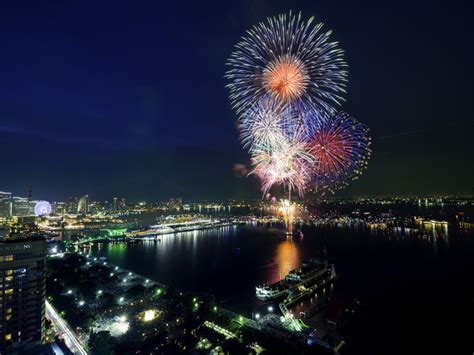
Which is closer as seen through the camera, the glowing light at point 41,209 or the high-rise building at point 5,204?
the high-rise building at point 5,204

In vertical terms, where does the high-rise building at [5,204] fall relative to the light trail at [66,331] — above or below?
above

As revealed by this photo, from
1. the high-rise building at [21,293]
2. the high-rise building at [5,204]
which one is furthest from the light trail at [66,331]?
the high-rise building at [5,204]

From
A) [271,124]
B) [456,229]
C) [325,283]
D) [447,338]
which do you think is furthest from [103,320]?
[456,229]

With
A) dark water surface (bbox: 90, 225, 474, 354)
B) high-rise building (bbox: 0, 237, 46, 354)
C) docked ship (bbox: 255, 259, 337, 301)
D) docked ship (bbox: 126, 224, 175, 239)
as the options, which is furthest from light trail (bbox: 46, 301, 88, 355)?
docked ship (bbox: 126, 224, 175, 239)

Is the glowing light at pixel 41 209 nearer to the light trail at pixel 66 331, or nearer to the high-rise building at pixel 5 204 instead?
the high-rise building at pixel 5 204

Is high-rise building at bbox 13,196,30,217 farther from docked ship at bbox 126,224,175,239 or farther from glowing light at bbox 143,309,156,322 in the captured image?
glowing light at bbox 143,309,156,322

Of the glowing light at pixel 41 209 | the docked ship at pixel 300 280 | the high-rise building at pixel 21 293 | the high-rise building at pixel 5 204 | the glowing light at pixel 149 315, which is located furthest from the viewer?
the glowing light at pixel 41 209
